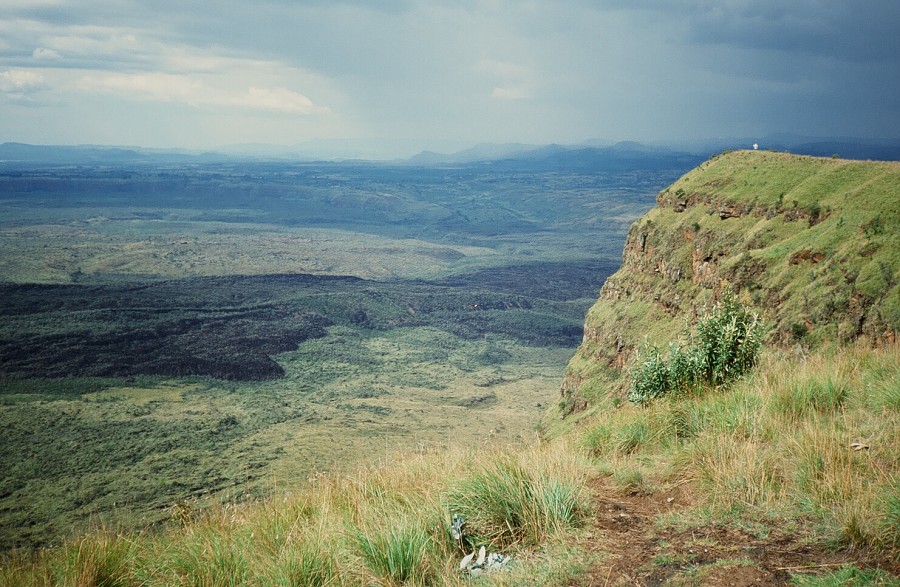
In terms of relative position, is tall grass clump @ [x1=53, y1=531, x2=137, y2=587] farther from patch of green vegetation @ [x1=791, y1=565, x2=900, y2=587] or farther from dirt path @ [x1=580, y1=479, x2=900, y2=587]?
patch of green vegetation @ [x1=791, y1=565, x2=900, y2=587]

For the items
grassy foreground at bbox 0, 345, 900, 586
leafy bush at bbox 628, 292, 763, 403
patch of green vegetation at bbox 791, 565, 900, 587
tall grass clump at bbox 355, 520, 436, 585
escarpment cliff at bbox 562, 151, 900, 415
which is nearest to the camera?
patch of green vegetation at bbox 791, 565, 900, 587

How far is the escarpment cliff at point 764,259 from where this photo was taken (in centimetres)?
2325

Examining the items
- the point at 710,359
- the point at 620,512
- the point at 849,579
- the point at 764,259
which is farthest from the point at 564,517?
the point at 764,259

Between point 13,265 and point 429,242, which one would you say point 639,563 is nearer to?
point 13,265

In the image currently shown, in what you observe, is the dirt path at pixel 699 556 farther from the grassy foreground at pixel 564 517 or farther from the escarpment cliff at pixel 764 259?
the escarpment cliff at pixel 764 259

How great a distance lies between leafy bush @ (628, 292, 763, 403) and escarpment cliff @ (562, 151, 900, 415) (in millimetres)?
5465

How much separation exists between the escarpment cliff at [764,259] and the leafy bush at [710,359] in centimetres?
546

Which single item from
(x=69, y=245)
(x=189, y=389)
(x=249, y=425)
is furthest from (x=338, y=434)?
(x=69, y=245)

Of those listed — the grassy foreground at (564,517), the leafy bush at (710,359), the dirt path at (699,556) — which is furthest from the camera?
the leafy bush at (710,359)

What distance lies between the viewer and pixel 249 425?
51.9m

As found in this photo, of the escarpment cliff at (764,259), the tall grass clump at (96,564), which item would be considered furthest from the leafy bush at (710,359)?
the tall grass clump at (96,564)

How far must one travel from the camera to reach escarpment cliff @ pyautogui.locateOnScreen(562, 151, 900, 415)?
23.2m

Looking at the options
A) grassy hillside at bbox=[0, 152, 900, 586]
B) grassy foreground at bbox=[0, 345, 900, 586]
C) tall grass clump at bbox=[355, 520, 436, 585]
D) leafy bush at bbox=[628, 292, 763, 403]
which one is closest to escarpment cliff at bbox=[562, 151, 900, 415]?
leafy bush at bbox=[628, 292, 763, 403]

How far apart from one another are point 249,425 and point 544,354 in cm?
4548
